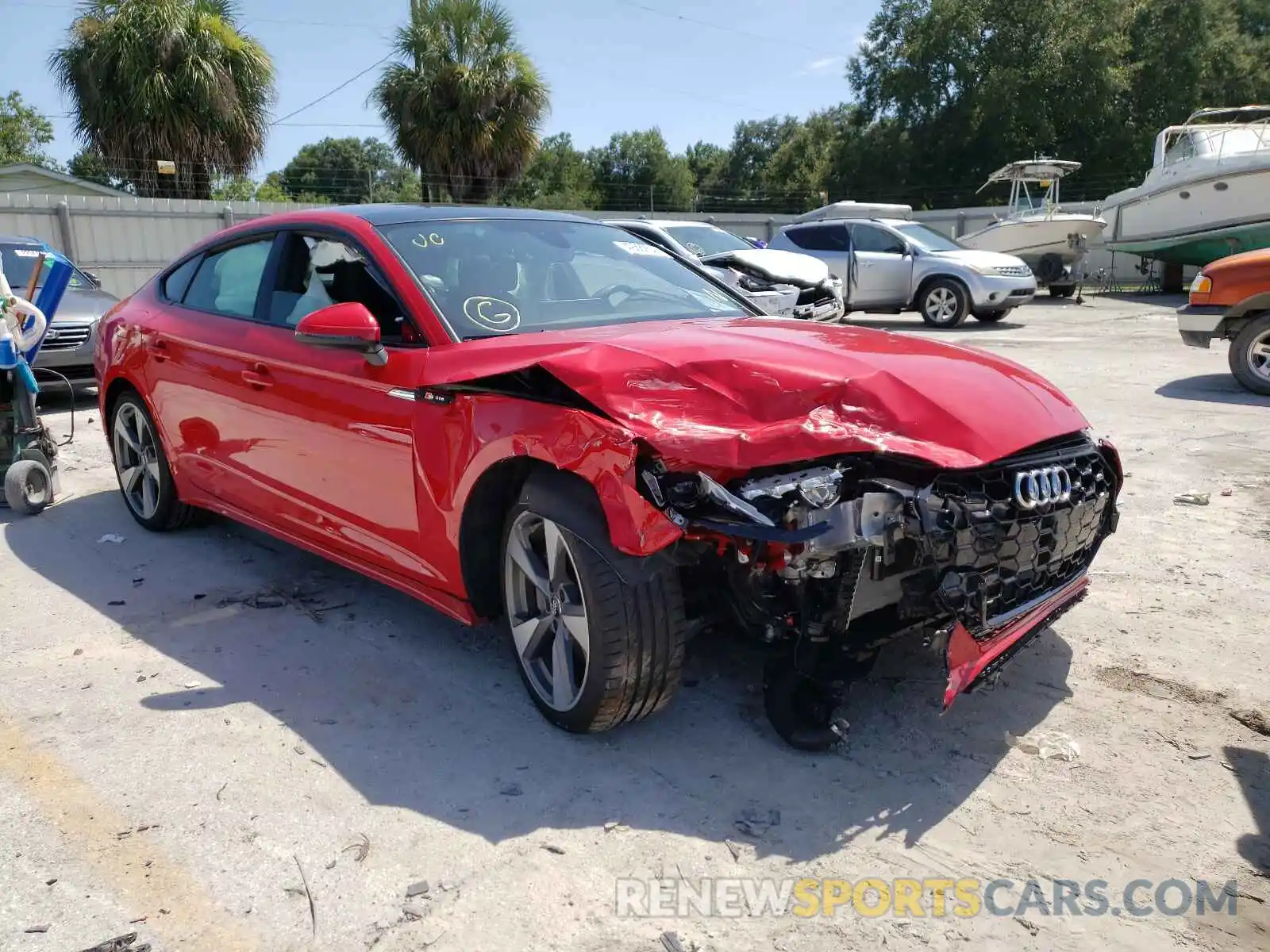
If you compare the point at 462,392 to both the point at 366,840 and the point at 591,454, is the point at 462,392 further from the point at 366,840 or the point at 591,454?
the point at 366,840

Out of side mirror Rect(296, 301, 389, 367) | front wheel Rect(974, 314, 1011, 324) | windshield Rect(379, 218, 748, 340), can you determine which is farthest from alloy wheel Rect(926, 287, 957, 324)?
side mirror Rect(296, 301, 389, 367)

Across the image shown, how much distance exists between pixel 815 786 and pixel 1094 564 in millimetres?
2446

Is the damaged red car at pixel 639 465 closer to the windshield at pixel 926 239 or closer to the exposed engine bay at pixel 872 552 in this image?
the exposed engine bay at pixel 872 552

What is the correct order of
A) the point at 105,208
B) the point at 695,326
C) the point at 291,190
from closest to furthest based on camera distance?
the point at 695,326 < the point at 105,208 < the point at 291,190

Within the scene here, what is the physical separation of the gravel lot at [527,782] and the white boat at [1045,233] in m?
16.4

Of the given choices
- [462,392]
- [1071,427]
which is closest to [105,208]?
[462,392]

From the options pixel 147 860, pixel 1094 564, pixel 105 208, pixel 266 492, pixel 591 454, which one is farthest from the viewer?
pixel 105 208

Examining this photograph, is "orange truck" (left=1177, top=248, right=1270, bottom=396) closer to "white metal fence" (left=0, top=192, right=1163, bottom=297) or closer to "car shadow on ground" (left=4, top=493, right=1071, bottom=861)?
"car shadow on ground" (left=4, top=493, right=1071, bottom=861)

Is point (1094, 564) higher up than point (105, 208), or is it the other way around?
point (105, 208)

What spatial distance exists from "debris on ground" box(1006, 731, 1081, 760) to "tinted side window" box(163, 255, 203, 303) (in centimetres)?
437

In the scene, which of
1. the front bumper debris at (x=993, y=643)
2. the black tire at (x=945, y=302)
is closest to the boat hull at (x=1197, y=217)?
the black tire at (x=945, y=302)

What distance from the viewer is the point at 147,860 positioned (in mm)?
2576

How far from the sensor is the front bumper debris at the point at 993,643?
2.71 metres

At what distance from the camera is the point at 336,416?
370cm
